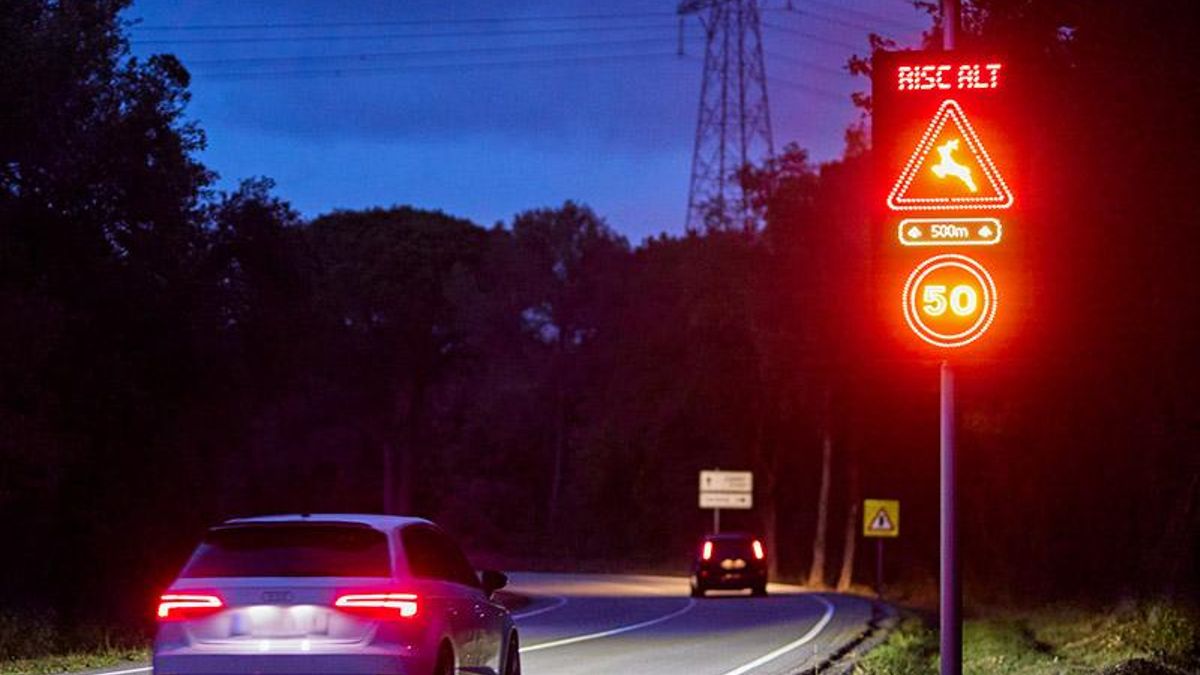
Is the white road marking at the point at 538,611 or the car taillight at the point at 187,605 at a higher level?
the car taillight at the point at 187,605

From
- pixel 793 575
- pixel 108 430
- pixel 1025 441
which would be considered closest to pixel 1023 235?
pixel 108 430

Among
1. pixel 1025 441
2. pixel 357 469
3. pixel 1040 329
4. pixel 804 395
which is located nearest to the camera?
pixel 1040 329

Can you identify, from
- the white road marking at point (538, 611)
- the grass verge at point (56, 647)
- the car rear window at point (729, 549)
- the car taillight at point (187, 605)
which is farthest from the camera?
the car rear window at point (729, 549)

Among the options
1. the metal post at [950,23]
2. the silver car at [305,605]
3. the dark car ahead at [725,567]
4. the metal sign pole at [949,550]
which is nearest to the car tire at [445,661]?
the silver car at [305,605]

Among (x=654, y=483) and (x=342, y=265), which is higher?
(x=342, y=265)

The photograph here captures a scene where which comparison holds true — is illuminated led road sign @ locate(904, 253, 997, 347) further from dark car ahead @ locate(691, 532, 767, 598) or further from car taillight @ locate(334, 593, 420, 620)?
dark car ahead @ locate(691, 532, 767, 598)

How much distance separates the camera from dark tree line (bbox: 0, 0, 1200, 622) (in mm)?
25500

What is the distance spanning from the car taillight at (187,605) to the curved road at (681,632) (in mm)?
8974

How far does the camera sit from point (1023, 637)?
91.7 ft

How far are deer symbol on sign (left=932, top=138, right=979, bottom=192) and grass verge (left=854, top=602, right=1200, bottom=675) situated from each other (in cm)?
740

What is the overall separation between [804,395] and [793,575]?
45.3 ft

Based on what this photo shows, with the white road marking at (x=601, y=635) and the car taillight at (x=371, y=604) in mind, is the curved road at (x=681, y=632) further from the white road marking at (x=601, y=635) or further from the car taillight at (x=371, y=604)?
the car taillight at (x=371, y=604)

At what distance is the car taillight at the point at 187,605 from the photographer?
13.1m

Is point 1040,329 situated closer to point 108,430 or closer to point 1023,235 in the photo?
point 1023,235
